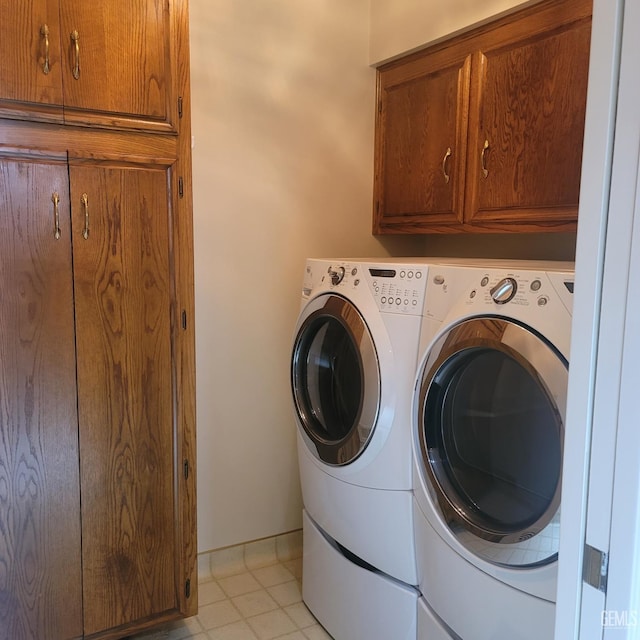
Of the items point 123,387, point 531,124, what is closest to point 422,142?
point 531,124

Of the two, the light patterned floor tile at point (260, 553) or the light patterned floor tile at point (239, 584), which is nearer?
the light patterned floor tile at point (239, 584)

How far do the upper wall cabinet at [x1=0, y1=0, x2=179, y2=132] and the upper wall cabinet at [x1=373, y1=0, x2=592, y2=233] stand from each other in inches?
41.2

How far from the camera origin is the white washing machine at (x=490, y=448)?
1178 mm

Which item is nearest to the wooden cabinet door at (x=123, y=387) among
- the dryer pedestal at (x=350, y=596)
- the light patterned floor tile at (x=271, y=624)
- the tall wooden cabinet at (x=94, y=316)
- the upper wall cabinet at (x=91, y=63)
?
the tall wooden cabinet at (x=94, y=316)

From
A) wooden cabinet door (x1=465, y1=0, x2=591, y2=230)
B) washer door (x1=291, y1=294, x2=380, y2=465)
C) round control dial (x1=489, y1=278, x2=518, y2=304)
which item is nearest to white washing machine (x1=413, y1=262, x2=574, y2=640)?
round control dial (x1=489, y1=278, x2=518, y2=304)

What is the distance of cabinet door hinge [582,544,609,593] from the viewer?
756 millimetres

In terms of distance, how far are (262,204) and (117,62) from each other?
0.87 meters

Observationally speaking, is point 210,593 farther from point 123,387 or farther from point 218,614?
point 123,387

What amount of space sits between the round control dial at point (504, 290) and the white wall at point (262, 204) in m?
1.24

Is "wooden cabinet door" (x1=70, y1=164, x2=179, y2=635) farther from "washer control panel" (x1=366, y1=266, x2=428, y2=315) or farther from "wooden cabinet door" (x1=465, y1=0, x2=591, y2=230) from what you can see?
"wooden cabinet door" (x1=465, y1=0, x2=591, y2=230)

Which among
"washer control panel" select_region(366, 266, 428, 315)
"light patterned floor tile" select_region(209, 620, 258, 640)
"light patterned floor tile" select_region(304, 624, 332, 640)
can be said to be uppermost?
"washer control panel" select_region(366, 266, 428, 315)

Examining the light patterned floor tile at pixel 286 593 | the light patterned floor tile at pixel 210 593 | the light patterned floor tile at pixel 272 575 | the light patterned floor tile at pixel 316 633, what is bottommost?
the light patterned floor tile at pixel 272 575

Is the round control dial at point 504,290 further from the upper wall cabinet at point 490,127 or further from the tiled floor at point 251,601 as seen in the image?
the tiled floor at point 251,601

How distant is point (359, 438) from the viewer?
1.69 metres
